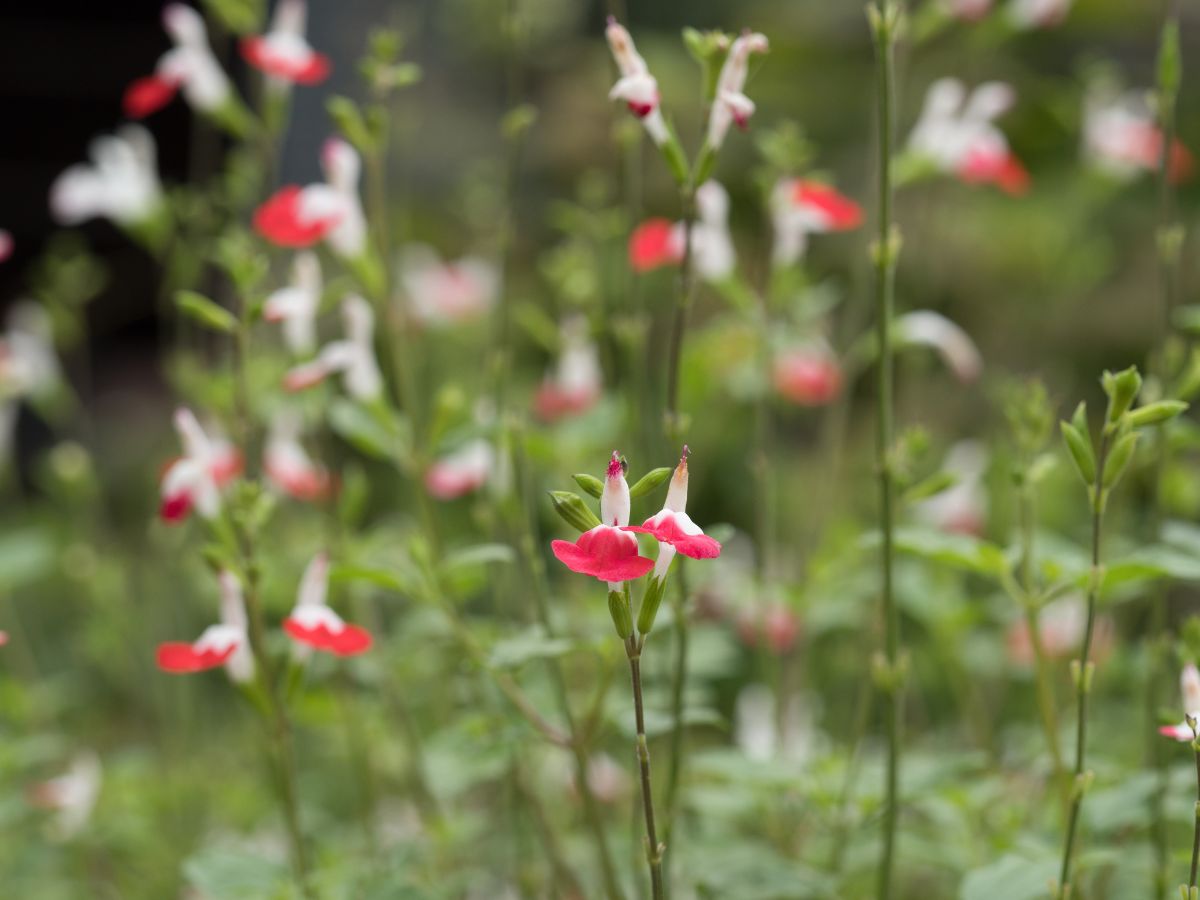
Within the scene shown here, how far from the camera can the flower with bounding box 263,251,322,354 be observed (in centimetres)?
115

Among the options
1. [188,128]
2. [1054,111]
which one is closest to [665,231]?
[1054,111]

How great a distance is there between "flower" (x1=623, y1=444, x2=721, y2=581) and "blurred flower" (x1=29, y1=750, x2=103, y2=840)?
1116 millimetres

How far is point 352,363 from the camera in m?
1.19

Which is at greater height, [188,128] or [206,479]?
[188,128]

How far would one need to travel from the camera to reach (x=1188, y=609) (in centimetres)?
284

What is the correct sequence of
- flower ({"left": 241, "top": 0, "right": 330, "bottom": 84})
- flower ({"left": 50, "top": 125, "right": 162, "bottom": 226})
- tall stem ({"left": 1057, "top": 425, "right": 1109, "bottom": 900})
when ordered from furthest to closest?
flower ({"left": 50, "top": 125, "right": 162, "bottom": 226})
flower ({"left": 241, "top": 0, "right": 330, "bottom": 84})
tall stem ({"left": 1057, "top": 425, "right": 1109, "bottom": 900})

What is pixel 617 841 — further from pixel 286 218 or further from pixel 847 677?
pixel 847 677

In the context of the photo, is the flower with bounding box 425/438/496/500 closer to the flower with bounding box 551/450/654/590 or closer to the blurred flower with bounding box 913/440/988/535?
the flower with bounding box 551/450/654/590

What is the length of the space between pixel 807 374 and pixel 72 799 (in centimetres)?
107

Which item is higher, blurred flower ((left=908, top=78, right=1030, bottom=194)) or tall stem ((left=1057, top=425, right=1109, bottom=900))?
blurred flower ((left=908, top=78, right=1030, bottom=194))

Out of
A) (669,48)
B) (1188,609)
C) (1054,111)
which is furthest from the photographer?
(669,48)

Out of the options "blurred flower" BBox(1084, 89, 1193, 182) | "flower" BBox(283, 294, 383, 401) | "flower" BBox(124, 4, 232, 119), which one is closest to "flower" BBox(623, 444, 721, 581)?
"flower" BBox(283, 294, 383, 401)

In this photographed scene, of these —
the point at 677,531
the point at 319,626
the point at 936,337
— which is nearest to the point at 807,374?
the point at 936,337

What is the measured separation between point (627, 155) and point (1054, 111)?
561 millimetres
